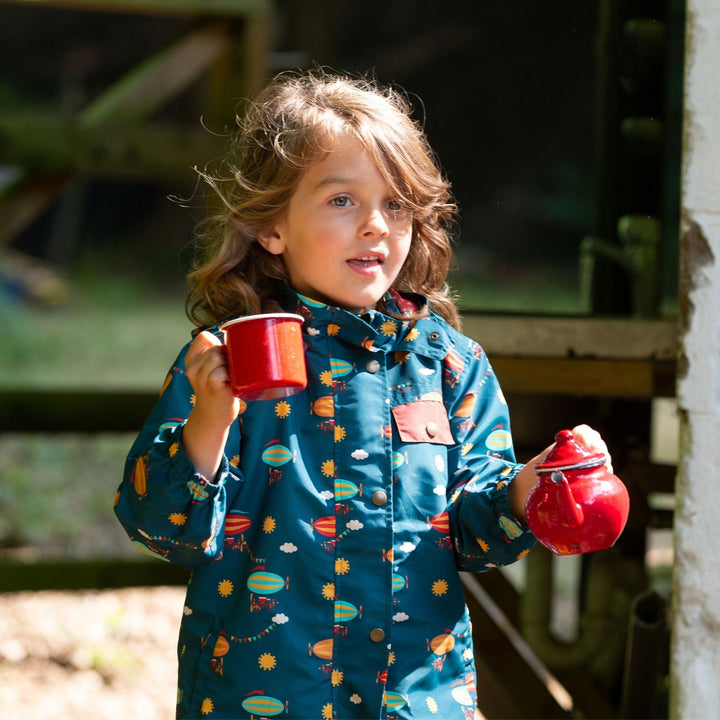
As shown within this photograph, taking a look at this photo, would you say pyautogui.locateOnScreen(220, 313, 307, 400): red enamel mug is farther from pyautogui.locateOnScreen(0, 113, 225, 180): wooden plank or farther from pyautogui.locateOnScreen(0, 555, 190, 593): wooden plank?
pyautogui.locateOnScreen(0, 113, 225, 180): wooden plank

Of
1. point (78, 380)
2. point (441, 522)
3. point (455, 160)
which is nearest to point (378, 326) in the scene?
point (441, 522)

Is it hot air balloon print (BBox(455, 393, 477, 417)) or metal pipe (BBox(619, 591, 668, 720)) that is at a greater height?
hot air balloon print (BBox(455, 393, 477, 417))

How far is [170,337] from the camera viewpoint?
10375mm

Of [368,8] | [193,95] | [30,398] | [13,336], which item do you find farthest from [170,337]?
[30,398]

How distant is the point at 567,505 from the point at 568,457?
75 millimetres

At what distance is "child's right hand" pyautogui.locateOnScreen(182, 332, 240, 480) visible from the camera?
1.51 meters

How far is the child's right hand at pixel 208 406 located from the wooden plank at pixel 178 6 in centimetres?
268

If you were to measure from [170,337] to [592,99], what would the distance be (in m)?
6.49

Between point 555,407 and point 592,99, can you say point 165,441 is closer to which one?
point 555,407

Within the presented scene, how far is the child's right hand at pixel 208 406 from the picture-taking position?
1.51 m

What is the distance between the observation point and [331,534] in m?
1.66

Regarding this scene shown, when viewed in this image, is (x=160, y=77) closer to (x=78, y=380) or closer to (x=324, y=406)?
(x=324, y=406)

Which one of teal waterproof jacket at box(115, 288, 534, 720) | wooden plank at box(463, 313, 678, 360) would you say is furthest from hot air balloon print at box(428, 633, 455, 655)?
wooden plank at box(463, 313, 678, 360)

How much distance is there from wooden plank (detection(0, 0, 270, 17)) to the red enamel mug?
273cm
